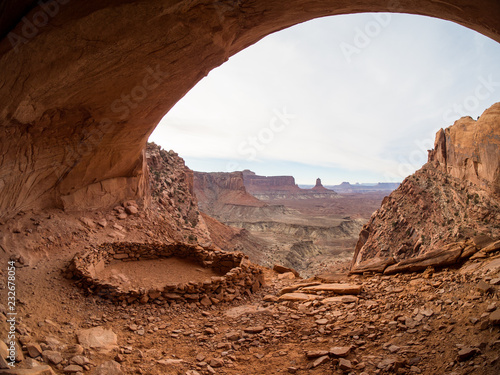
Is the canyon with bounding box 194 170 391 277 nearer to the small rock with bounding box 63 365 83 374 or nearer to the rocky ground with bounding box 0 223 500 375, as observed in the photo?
the rocky ground with bounding box 0 223 500 375

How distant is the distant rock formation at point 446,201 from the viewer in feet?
44.4

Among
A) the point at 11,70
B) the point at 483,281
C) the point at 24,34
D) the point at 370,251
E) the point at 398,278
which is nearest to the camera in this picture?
the point at 483,281

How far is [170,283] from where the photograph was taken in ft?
21.6

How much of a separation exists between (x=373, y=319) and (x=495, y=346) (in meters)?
1.69

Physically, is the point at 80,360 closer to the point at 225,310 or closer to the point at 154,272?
the point at 225,310

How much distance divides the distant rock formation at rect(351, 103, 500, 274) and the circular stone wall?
3.21m

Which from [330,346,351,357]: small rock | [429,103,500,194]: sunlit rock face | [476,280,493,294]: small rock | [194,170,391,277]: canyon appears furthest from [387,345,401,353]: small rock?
[194,170,391,277]: canyon

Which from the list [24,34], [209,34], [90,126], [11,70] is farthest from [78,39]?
[90,126]

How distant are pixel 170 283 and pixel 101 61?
209 inches

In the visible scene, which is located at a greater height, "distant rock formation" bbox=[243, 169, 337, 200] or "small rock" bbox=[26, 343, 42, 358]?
"distant rock formation" bbox=[243, 169, 337, 200]

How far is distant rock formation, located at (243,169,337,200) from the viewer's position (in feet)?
419

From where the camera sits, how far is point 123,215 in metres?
11.6

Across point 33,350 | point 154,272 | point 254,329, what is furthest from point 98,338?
point 154,272

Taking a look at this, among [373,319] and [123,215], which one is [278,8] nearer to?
[373,319]
